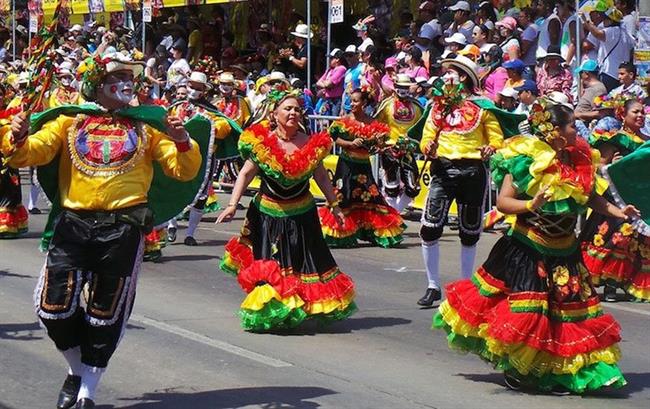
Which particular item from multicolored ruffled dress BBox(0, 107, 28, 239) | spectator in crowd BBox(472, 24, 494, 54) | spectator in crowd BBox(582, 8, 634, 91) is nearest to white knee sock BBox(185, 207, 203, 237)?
A: multicolored ruffled dress BBox(0, 107, 28, 239)

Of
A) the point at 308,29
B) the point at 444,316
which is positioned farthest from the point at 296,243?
the point at 308,29

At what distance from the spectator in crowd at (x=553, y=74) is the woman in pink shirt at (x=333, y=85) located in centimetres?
453

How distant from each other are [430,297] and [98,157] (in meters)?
4.90

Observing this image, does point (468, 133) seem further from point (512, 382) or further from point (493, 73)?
point (493, 73)

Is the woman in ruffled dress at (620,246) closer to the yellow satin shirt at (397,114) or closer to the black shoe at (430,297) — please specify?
the black shoe at (430,297)

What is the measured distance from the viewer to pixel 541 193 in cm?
827

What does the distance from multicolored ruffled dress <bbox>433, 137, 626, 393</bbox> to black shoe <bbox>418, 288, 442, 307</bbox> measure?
10.8 feet

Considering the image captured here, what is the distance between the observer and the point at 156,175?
28.6ft

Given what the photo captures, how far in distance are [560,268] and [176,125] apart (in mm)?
2518

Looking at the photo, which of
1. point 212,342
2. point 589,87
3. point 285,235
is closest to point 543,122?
point 285,235

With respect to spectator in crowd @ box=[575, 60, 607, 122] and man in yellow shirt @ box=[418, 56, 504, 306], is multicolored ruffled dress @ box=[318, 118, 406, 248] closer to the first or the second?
spectator in crowd @ box=[575, 60, 607, 122]

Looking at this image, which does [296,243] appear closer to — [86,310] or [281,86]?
[281,86]

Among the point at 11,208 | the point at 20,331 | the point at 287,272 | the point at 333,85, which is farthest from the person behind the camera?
the point at 333,85

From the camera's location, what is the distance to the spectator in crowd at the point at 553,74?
17592 millimetres
